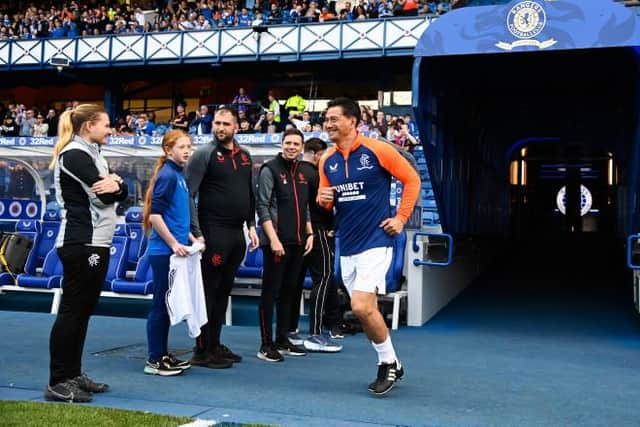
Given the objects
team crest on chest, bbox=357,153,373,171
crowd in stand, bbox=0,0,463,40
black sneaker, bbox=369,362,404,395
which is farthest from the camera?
crowd in stand, bbox=0,0,463,40

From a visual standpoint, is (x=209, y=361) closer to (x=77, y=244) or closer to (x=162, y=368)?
(x=162, y=368)

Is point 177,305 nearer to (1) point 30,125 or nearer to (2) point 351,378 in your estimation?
(2) point 351,378

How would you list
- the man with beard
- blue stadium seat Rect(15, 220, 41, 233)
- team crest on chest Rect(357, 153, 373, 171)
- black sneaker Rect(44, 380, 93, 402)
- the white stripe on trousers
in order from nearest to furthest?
black sneaker Rect(44, 380, 93, 402), team crest on chest Rect(357, 153, 373, 171), the man with beard, the white stripe on trousers, blue stadium seat Rect(15, 220, 41, 233)

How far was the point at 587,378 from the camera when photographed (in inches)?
248

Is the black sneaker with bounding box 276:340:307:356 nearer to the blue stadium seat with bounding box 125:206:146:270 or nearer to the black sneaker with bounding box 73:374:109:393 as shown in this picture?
the black sneaker with bounding box 73:374:109:393

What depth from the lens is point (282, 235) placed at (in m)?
6.97

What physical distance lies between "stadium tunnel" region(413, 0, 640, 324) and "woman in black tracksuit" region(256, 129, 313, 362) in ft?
8.27

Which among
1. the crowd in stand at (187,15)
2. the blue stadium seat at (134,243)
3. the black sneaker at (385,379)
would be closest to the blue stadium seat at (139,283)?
the blue stadium seat at (134,243)

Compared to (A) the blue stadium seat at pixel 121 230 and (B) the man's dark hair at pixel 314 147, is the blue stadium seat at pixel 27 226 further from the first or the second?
(B) the man's dark hair at pixel 314 147

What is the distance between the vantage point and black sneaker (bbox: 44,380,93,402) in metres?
4.93

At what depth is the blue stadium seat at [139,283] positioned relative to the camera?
9492 millimetres

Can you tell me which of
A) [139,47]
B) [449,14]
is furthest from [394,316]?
[139,47]

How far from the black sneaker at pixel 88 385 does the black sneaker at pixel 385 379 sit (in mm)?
1795

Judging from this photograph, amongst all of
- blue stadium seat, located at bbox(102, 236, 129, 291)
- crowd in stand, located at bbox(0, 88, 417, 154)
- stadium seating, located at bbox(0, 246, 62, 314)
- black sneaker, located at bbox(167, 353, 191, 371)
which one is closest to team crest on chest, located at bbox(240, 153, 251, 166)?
black sneaker, located at bbox(167, 353, 191, 371)
